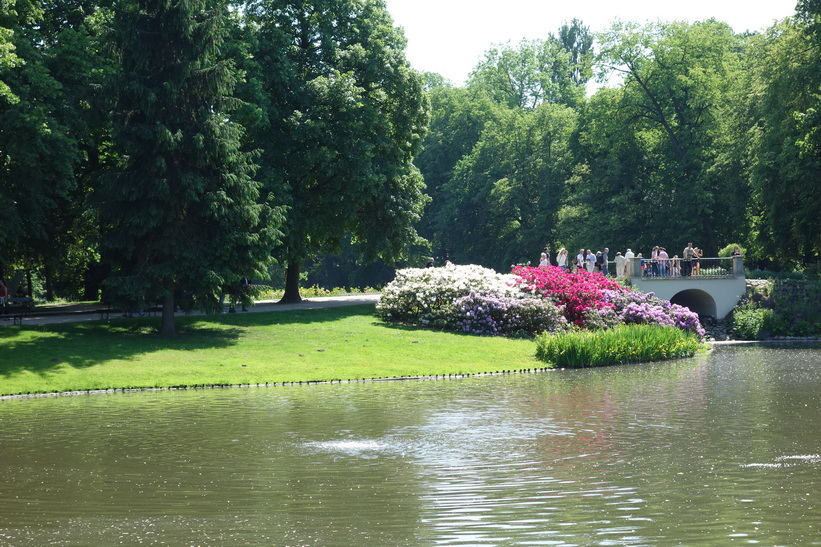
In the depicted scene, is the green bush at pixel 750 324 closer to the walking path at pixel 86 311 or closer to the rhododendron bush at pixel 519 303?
the rhododendron bush at pixel 519 303

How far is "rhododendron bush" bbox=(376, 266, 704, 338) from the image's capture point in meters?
38.0

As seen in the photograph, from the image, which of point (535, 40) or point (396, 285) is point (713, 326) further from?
point (535, 40)

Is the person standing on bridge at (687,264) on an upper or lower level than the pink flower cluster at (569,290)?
upper

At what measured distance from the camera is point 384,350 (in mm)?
32375

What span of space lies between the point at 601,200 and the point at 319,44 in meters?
25.7

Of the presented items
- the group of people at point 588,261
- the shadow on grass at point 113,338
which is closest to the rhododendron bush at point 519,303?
the shadow on grass at point 113,338

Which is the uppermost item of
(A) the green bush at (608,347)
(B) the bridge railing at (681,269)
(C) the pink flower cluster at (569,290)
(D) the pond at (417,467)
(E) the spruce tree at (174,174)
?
(E) the spruce tree at (174,174)

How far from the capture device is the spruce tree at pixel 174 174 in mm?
31562

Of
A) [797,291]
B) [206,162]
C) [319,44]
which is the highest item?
[319,44]

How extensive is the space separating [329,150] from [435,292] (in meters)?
7.96

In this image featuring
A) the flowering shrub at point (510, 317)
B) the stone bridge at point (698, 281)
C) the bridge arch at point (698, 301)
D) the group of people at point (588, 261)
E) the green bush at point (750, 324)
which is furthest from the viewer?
the bridge arch at point (698, 301)

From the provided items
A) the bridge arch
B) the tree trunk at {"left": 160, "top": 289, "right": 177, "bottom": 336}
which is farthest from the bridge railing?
the tree trunk at {"left": 160, "top": 289, "right": 177, "bottom": 336}

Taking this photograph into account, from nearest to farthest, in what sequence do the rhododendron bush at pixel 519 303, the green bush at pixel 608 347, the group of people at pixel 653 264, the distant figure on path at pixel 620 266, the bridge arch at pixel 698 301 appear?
the green bush at pixel 608 347 → the rhododendron bush at pixel 519 303 → the group of people at pixel 653 264 → the distant figure on path at pixel 620 266 → the bridge arch at pixel 698 301

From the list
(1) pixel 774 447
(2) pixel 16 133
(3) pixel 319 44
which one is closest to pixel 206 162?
(2) pixel 16 133
